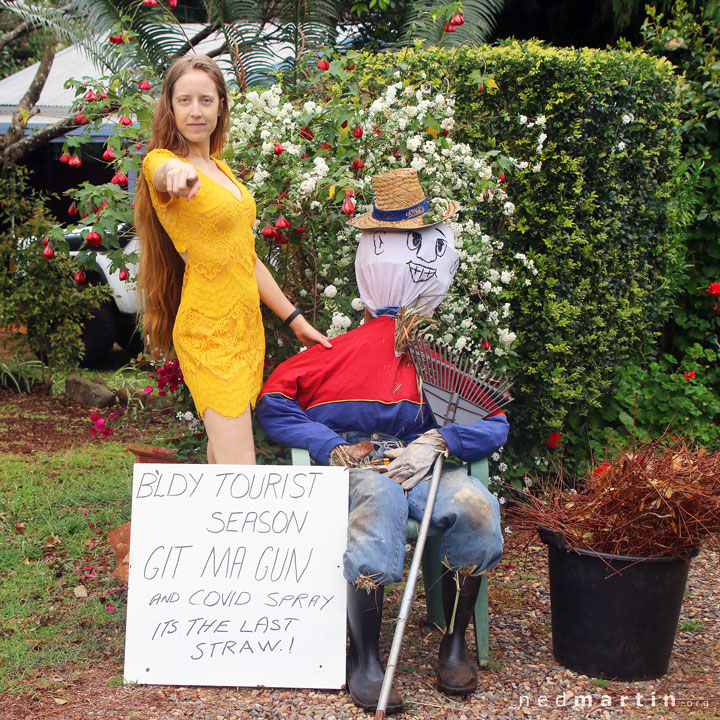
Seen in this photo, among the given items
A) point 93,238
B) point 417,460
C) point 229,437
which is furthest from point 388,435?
point 93,238

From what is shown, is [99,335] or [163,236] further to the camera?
[99,335]

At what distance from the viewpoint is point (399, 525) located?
2656mm

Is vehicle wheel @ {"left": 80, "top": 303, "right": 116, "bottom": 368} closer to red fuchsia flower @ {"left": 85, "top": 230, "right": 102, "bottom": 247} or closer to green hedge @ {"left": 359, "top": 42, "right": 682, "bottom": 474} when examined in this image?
green hedge @ {"left": 359, "top": 42, "right": 682, "bottom": 474}

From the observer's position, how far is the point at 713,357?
17.0ft

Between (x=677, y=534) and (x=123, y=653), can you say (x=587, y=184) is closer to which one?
(x=677, y=534)

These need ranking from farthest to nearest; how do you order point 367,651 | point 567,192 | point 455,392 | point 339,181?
point 567,192, point 339,181, point 455,392, point 367,651

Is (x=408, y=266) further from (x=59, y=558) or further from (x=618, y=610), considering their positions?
(x=59, y=558)

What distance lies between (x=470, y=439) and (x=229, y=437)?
2.62 ft

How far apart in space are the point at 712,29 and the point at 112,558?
483 cm

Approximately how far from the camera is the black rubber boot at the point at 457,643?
2.66m

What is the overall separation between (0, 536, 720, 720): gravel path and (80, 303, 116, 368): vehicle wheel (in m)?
5.80

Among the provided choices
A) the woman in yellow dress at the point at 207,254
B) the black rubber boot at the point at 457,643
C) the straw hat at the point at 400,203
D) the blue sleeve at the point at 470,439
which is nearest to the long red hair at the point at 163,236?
the woman in yellow dress at the point at 207,254

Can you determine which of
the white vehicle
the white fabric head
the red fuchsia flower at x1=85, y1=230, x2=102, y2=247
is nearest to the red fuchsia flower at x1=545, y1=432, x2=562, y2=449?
the white fabric head

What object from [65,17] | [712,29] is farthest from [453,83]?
[65,17]
